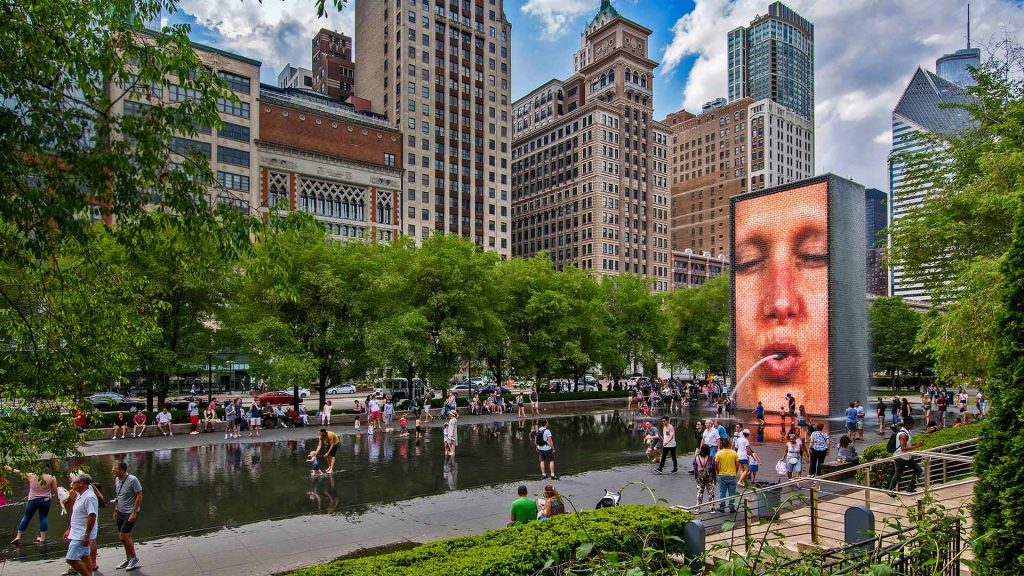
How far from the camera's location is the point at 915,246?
2141 cm

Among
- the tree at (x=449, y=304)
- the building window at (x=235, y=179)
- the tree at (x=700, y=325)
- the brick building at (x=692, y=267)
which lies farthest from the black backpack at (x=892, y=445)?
the brick building at (x=692, y=267)

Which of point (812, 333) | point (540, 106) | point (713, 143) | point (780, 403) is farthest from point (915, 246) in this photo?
point (713, 143)

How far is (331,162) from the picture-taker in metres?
77.1

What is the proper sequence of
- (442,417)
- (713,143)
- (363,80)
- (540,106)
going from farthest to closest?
(713,143)
(540,106)
(363,80)
(442,417)

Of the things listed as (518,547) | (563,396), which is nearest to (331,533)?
(518,547)

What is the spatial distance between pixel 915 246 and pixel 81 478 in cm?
2436

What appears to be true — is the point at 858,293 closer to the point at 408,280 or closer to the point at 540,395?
the point at 540,395

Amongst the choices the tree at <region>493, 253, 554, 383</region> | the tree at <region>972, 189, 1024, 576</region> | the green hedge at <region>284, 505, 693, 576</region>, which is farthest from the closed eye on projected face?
the tree at <region>972, 189, 1024, 576</region>

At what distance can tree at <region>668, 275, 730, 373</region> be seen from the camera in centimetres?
5691

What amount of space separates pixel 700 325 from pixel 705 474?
44885 millimetres

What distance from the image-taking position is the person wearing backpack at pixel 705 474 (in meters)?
15.1

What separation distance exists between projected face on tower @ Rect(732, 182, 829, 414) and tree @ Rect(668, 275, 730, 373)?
69.7 ft

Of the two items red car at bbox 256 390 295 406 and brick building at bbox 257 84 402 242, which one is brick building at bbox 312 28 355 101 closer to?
brick building at bbox 257 84 402 242

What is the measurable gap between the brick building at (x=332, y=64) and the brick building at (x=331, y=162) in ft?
103
